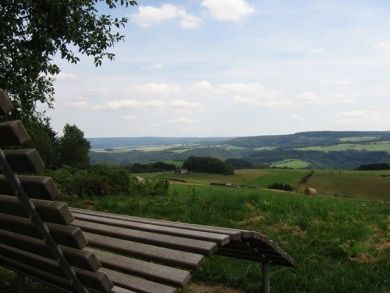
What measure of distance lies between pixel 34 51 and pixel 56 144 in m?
61.0

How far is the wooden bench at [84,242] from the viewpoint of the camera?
7.67 ft

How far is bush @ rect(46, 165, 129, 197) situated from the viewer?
13812 mm

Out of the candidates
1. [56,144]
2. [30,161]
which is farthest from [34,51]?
[56,144]

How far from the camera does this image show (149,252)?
3490 mm

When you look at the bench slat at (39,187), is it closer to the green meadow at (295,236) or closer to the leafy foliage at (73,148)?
the green meadow at (295,236)

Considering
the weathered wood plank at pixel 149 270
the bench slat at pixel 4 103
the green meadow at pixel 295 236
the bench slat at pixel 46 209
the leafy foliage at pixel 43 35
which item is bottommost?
the green meadow at pixel 295 236

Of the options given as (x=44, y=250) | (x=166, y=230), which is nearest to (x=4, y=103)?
(x=44, y=250)

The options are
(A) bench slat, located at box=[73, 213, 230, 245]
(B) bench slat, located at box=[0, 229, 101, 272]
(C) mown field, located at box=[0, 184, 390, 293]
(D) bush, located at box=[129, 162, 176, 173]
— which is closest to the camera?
(B) bench slat, located at box=[0, 229, 101, 272]

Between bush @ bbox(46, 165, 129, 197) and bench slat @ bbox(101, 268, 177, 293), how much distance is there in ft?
35.2

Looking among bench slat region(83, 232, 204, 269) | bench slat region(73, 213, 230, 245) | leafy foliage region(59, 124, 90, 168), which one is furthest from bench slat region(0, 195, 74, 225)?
leafy foliage region(59, 124, 90, 168)

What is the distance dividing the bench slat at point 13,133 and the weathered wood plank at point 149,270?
138 centimetres

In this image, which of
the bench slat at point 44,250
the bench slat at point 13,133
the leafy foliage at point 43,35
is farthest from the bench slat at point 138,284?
the leafy foliage at point 43,35

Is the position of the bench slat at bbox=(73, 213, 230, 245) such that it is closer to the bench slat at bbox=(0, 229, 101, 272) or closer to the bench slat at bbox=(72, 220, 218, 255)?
the bench slat at bbox=(72, 220, 218, 255)

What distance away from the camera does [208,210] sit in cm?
1029
